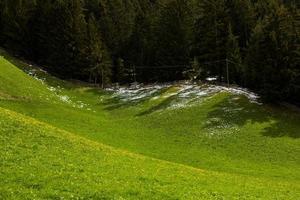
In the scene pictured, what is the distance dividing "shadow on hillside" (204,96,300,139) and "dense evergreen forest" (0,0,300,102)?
4039 millimetres

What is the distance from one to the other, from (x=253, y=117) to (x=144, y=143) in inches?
803

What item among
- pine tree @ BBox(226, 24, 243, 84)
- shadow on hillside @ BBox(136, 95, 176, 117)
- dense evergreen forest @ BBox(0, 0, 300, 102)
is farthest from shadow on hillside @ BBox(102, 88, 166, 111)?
pine tree @ BBox(226, 24, 243, 84)

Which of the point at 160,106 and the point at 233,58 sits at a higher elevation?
the point at 233,58

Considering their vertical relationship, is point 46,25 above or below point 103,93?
above

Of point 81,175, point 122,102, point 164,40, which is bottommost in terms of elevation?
point 122,102

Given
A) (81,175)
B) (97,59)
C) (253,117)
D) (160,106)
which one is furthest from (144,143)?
(97,59)

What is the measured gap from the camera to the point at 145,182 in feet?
96.9

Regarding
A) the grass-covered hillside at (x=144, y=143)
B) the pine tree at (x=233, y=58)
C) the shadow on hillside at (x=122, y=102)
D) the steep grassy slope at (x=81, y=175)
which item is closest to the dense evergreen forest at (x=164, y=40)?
the pine tree at (x=233, y=58)

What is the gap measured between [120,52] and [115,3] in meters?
18.5

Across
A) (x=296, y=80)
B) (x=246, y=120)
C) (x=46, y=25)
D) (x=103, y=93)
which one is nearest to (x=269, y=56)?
(x=296, y=80)

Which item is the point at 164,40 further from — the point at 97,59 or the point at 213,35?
the point at 97,59

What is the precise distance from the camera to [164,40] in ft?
381

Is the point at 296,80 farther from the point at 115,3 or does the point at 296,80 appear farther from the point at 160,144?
the point at 115,3

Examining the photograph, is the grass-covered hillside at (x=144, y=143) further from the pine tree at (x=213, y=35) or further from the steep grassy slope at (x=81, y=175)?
the pine tree at (x=213, y=35)
